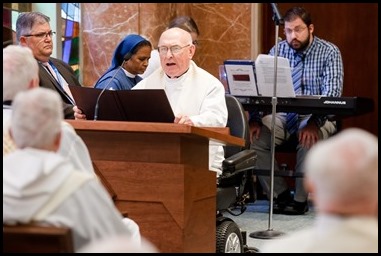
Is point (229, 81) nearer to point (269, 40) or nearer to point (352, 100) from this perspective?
point (352, 100)

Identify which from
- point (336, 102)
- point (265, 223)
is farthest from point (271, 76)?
point (265, 223)

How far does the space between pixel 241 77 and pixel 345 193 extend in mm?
5694

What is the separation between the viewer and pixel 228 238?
5.52m

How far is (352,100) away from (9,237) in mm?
5387

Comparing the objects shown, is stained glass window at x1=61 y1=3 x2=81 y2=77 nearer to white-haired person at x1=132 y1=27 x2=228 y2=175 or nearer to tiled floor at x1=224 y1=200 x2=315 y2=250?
tiled floor at x1=224 y1=200 x2=315 y2=250

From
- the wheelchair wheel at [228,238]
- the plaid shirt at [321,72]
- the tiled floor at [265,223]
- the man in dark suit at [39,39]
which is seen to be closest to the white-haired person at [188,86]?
the wheelchair wheel at [228,238]

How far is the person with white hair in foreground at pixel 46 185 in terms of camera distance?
3012 mm

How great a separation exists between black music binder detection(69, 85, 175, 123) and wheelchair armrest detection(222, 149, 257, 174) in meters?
0.87

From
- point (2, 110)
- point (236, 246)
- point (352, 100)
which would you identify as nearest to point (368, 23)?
point (352, 100)

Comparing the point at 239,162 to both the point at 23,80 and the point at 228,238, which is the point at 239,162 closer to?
the point at 228,238

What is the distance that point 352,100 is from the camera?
792 cm

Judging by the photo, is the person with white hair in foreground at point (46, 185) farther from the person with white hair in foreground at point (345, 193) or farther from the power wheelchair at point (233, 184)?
the power wheelchair at point (233, 184)

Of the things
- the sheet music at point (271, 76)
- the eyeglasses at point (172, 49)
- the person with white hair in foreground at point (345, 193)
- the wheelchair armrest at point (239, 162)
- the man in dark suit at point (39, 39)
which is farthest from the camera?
the sheet music at point (271, 76)

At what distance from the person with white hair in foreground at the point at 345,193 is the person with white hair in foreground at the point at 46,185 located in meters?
0.86
